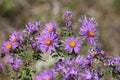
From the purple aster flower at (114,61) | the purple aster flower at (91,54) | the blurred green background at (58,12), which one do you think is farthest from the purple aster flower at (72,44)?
the blurred green background at (58,12)

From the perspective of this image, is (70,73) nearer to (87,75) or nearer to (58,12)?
(87,75)

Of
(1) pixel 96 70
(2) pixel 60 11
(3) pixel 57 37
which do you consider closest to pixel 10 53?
(3) pixel 57 37

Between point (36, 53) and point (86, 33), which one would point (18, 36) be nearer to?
point (36, 53)

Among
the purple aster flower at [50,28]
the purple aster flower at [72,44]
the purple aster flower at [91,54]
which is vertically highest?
the purple aster flower at [50,28]

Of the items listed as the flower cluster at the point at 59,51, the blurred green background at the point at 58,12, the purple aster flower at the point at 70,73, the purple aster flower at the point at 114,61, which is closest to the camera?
the purple aster flower at the point at 70,73

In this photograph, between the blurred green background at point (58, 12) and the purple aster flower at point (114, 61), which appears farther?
the blurred green background at point (58, 12)

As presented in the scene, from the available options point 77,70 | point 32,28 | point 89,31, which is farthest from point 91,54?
point 32,28

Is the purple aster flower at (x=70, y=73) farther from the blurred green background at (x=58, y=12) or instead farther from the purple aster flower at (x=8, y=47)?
the blurred green background at (x=58, y=12)
